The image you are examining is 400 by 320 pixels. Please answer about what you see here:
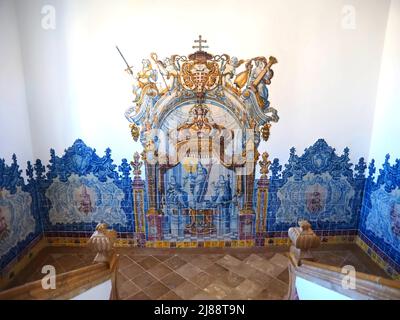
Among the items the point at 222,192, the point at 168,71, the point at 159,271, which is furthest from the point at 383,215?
the point at 168,71

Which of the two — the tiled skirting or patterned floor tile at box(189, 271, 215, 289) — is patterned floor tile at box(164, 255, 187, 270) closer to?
patterned floor tile at box(189, 271, 215, 289)

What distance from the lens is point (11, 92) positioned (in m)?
3.55

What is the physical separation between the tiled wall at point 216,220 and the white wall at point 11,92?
1.40 feet

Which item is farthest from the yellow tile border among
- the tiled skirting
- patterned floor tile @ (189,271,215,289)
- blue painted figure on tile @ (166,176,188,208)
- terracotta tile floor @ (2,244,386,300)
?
the tiled skirting

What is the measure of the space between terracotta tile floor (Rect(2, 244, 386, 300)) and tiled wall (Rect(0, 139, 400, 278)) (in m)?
0.14

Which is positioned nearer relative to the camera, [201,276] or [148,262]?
[201,276]

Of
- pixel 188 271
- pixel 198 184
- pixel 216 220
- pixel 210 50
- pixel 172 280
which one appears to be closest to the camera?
pixel 210 50

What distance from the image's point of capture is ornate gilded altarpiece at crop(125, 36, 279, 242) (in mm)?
3697

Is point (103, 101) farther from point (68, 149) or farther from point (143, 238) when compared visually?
point (143, 238)

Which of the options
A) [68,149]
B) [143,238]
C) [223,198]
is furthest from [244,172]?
[68,149]

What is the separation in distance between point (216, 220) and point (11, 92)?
2983 mm

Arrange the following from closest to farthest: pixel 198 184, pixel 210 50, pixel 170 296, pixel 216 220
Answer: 1. pixel 170 296
2. pixel 210 50
3. pixel 198 184
4. pixel 216 220

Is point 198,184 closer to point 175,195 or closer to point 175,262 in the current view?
point 175,195
